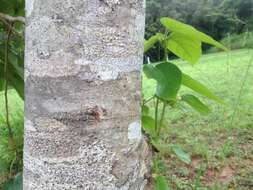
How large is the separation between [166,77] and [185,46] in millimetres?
92

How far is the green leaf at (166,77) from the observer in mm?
820

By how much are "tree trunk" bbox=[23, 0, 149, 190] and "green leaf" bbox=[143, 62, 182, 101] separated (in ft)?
0.77

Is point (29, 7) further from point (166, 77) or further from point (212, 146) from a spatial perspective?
point (212, 146)

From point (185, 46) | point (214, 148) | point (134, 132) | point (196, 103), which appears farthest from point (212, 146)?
point (134, 132)

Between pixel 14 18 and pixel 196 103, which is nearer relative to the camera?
Result: pixel 14 18

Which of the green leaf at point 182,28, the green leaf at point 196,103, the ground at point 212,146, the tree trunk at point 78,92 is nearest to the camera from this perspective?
the tree trunk at point 78,92

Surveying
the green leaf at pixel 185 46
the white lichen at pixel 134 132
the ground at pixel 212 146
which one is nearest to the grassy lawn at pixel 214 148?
the ground at pixel 212 146

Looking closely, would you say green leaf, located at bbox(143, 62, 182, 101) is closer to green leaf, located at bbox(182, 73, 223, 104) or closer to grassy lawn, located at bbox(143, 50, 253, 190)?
green leaf, located at bbox(182, 73, 223, 104)

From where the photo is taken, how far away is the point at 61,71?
1.82 ft

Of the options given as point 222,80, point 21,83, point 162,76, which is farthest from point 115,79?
point 222,80

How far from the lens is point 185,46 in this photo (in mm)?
884

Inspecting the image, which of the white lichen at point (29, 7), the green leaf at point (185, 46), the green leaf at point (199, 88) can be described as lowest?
A: the green leaf at point (199, 88)

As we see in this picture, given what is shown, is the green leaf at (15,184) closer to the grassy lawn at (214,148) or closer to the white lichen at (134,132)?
the white lichen at (134,132)

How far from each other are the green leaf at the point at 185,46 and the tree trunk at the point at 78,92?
0.94 ft
